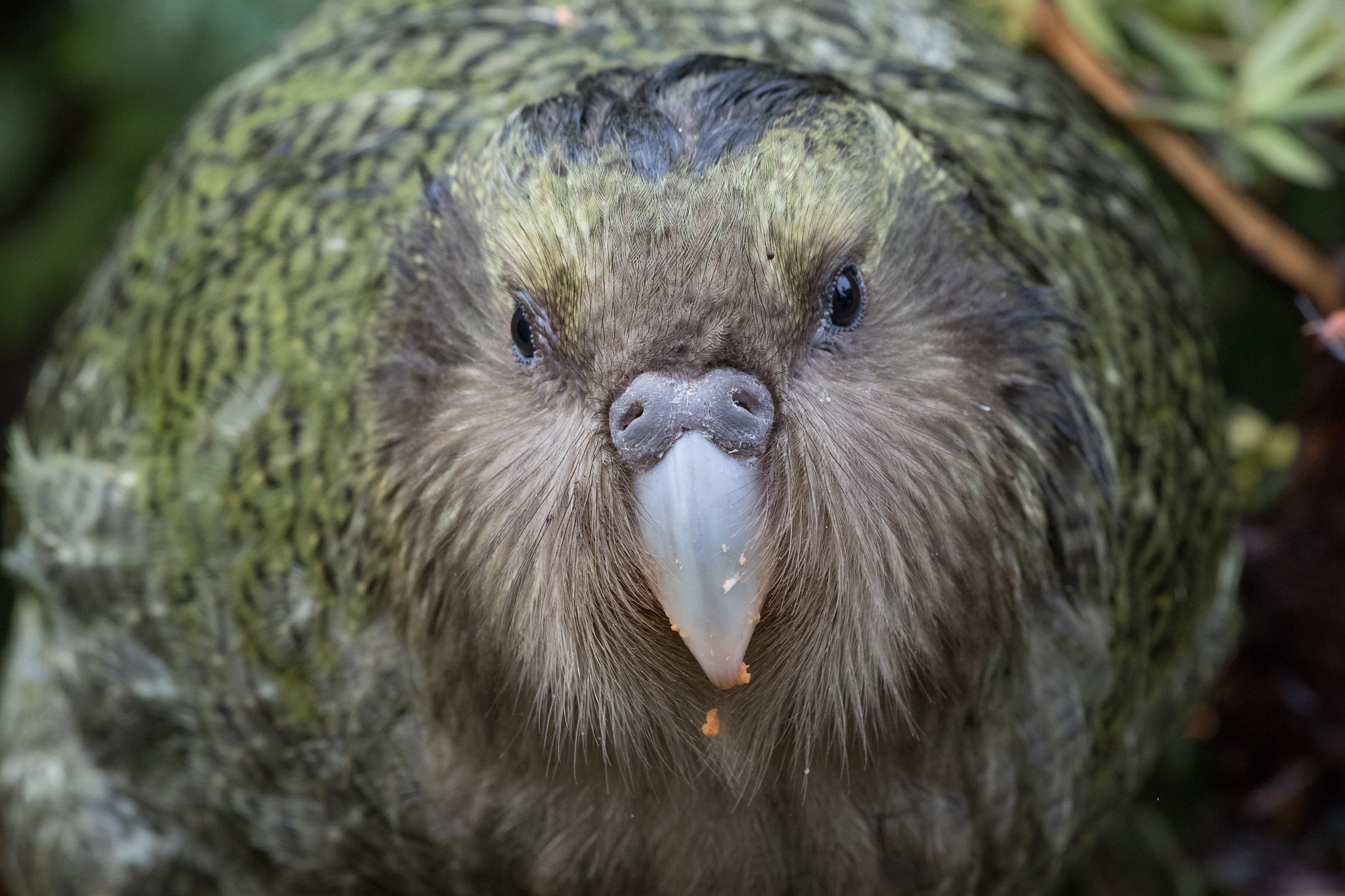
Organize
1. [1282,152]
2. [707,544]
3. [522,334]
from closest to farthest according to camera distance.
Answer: [707,544]
[522,334]
[1282,152]

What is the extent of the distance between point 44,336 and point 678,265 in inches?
137

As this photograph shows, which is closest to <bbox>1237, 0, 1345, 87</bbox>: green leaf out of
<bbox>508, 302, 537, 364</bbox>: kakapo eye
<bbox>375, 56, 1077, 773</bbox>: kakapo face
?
<bbox>375, 56, 1077, 773</bbox>: kakapo face

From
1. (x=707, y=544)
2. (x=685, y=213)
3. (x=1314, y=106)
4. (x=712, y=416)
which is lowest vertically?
(x=707, y=544)

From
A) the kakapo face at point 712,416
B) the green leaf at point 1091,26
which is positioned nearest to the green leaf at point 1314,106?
the green leaf at point 1091,26

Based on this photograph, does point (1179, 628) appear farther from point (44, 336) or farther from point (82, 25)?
point (44, 336)

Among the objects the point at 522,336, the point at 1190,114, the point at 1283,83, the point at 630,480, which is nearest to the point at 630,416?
the point at 630,480

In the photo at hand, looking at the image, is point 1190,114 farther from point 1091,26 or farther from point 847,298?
point 847,298

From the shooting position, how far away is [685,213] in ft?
6.04

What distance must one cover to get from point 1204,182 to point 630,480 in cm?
208

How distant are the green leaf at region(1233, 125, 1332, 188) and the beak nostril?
79.0 inches

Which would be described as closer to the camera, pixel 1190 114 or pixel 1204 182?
pixel 1190 114

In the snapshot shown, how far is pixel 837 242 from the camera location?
6.21 ft

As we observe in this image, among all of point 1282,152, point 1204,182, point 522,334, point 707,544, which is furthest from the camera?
point 1204,182

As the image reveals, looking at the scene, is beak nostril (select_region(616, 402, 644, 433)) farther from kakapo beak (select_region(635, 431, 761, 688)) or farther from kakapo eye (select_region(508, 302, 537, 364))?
kakapo eye (select_region(508, 302, 537, 364))
